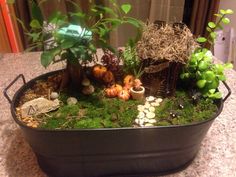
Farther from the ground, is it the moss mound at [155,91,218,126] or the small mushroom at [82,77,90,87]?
the small mushroom at [82,77,90,87]

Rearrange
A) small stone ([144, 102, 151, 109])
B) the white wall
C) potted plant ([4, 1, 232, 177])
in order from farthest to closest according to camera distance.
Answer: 1. the white wall
2. small stone ([144, 102, 151, 109])
3. potted plant ([4, 1, 232, 177])

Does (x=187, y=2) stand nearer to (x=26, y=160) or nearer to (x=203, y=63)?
(x=203, y=63)

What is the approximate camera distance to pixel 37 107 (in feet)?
1.82

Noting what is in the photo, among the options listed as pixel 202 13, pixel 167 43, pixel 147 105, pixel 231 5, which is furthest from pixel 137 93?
pixel 231 5

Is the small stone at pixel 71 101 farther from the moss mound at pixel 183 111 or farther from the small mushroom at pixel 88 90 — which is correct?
the moss mound at pixel 183 111

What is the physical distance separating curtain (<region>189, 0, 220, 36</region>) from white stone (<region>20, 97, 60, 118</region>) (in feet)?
3.48

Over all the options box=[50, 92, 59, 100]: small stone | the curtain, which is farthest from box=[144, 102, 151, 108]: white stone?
the curtain

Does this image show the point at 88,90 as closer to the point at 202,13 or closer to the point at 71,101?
the point at 71,101

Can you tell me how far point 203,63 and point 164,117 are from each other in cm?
16

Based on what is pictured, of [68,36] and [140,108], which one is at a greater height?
[68,36]

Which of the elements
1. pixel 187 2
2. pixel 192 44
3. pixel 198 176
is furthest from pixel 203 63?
pixel 187 2

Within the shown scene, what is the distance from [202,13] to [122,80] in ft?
2.97

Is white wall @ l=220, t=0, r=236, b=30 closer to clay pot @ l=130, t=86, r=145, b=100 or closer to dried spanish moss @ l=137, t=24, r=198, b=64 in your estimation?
dried spanish moss @ l=137, t=24, r=198, b=64

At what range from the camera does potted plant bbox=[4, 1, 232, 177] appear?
18.9 inches
